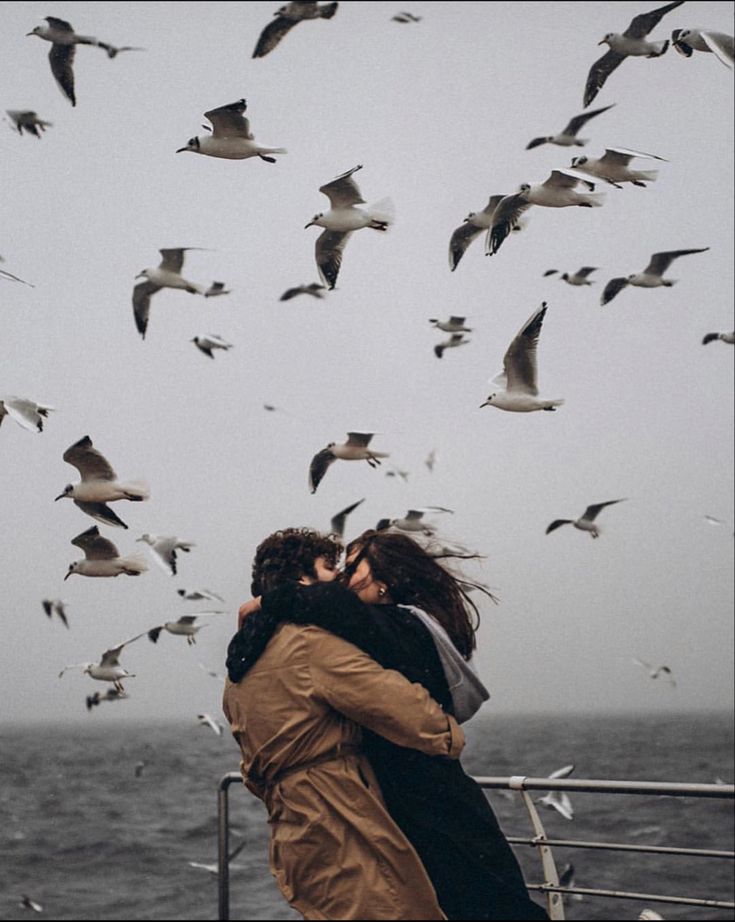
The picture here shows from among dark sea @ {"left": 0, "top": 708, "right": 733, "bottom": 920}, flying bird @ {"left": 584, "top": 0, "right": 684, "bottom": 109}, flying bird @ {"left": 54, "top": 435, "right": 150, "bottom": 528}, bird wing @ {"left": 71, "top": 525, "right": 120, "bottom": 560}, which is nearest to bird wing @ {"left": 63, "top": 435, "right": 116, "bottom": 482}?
flying bird @ {"left": 54, "top": 435, "right": 150, "bottom": 528}

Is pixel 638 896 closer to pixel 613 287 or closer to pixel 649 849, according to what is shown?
pixel 649 849

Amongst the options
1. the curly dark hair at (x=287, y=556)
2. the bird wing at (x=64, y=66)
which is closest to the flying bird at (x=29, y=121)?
the bird wing at (x=64, y=66)

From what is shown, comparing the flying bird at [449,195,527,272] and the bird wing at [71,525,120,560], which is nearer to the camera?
the bird wing at [71,525,120,560]

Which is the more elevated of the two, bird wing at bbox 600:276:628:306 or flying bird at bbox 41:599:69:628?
bird wing at bbox 600:276:628:306

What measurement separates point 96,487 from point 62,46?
293 centimetres

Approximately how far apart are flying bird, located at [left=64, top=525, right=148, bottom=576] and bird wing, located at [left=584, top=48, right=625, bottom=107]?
12.9 feet

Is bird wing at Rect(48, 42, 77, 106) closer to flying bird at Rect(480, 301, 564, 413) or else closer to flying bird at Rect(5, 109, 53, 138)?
flying bird at Rect(5, 109, 53, 138)

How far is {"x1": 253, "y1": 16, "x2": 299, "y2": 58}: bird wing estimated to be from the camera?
578cm

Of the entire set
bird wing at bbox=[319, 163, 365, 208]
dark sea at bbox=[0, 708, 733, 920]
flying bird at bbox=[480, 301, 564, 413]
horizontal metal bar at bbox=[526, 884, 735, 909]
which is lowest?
dark sea at bbox=[0, 708, 733, 920]

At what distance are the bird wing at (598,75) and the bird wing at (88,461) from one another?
12.4ft

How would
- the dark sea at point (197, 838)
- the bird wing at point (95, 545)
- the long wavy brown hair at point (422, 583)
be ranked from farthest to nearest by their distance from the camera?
1. the dark sea at point (197, 838)
2. the bird wing at point (95, 545)
3. the long wavy brown hair at point (422, 583)

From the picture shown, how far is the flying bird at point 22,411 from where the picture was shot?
188 inches

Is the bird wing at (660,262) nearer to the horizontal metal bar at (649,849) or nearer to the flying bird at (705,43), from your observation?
the flying bird at (705,43)

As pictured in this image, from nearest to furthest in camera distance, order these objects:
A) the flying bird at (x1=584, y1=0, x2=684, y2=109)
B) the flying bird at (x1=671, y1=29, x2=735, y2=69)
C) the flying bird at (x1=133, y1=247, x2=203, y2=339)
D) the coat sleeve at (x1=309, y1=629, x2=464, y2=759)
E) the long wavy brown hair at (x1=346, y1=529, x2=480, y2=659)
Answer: the coat sleeve at (x1=309, y1=629, x2=464, y2=759) < the long wavy brown hair at (x1=346, y1=529, x2=480, y2=659) < the flying bird at (x1=671, y1=29, x2=735, y2=69) < the flying bird at (x1=584, y1=0, x2=684, y2=109) < the flying bird at (x1=133, y1=247, x2=203, y2=339)
